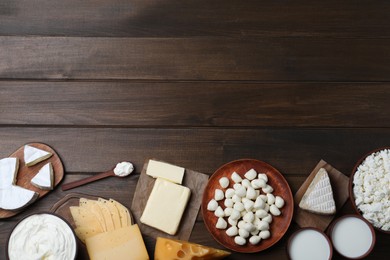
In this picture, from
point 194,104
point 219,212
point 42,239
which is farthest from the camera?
point 194,104

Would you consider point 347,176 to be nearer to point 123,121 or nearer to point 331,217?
point 331,217

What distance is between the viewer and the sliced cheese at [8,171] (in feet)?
4.33

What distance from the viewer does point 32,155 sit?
1.34 metres

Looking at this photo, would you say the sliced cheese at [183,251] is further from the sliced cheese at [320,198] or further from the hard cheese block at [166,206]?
the sliced cheese at [320,198]

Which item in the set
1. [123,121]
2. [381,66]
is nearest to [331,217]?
[381,66]

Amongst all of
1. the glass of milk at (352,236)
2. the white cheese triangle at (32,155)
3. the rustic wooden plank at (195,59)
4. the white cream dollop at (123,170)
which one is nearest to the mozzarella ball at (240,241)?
the glass of milk at (352,236)

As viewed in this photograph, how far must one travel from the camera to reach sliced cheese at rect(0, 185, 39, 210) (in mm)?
1301

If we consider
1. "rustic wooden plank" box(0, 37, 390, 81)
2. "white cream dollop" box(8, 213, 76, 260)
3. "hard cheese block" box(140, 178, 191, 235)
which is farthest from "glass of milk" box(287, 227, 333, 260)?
"white cream dollop" box(8, 213, 76, 260)

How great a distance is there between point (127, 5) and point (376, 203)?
894 mm

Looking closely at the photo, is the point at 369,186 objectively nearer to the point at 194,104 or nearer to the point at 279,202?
the point at 279,202

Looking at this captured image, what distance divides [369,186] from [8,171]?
3.09ft

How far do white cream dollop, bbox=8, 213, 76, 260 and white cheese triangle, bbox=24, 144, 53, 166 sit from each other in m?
0.18

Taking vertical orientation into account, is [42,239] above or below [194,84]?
below

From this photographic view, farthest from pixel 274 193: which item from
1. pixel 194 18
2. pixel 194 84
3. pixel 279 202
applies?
pixel 194 18
